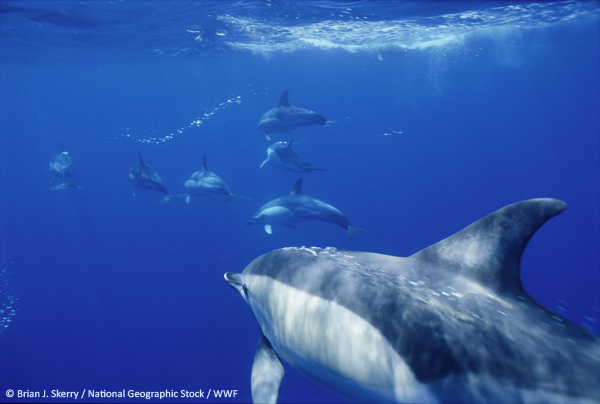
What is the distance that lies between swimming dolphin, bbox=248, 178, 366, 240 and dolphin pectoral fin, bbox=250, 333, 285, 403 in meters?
7.74

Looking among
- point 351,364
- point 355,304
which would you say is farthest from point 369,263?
point 351,364

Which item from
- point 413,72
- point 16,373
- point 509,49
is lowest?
point 16,373

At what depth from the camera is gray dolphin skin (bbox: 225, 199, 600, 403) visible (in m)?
2.19

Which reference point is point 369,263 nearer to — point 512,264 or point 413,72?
point 512,264

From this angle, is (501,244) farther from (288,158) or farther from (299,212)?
(288,158)

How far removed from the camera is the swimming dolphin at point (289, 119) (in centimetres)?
1403

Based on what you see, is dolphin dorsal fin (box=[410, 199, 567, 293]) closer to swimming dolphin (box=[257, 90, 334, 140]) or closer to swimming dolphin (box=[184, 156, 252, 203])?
swimming dolphin (box=[184, 156, 252, 203])

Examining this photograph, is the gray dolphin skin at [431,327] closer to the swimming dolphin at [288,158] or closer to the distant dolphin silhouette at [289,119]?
the swimming dolphin at [288,158]

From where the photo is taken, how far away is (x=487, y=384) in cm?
216

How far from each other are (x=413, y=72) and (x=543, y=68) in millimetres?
20391

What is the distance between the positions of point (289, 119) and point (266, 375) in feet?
38.4

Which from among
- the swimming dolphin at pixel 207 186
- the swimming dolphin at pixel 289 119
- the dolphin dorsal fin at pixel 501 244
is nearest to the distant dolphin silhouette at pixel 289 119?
the swimming dolphin at pixel 289 119

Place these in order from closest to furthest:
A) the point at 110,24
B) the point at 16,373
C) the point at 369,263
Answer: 1. the point at 369,263
2. the point at 16,373
3. the point at 110,24

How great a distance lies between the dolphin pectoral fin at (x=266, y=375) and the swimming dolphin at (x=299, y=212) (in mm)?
7741
